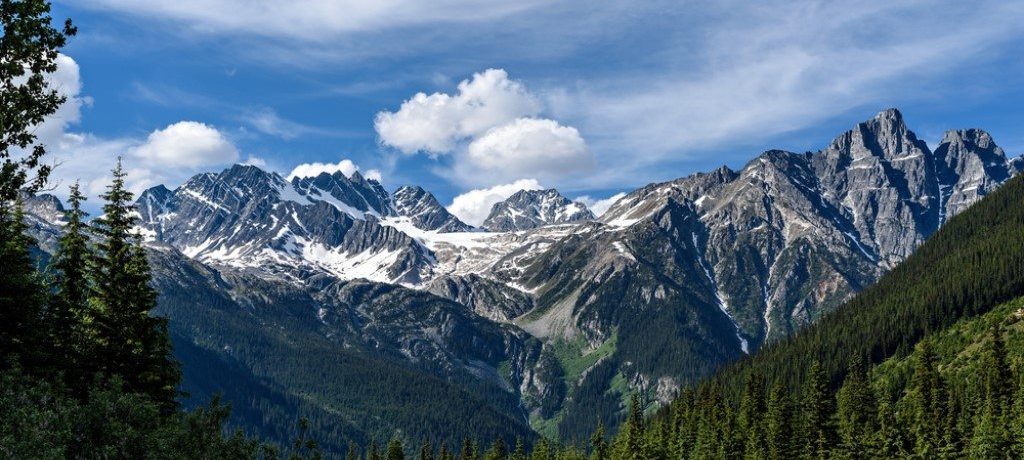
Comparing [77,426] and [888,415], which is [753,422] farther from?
[77,426]

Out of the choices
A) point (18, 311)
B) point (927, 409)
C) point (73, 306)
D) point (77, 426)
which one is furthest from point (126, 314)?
point (927, 409)

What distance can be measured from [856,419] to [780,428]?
36.3 feet

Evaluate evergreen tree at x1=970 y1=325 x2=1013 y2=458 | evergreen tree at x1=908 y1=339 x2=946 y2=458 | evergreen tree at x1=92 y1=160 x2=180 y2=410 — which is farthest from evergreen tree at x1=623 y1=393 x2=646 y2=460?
evergreen tree at x1=92 y1=160 x2=180 y2=410

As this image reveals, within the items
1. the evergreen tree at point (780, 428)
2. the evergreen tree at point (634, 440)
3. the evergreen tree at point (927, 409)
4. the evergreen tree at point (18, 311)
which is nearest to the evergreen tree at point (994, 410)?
the evergreen tree at point (927, 409)

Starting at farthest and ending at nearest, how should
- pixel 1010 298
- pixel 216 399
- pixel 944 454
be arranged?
1. pixel 1010 298
2. pixel 944 454
3. pixel 216 399

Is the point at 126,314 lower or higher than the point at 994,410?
lower

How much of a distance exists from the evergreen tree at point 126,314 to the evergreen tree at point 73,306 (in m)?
0.77

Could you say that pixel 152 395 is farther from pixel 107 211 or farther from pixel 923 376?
pixel 923 376

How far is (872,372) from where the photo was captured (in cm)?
17675

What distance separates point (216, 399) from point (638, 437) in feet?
326

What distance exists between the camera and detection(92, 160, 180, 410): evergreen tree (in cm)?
4109

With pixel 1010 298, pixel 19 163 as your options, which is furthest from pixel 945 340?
pixel 19 163

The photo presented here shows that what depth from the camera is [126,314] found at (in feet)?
137

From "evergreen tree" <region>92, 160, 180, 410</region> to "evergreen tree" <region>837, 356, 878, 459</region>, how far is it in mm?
87174
